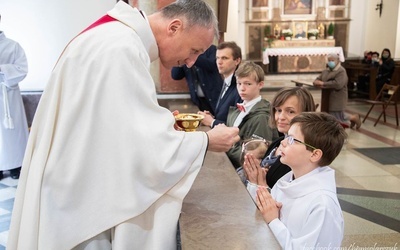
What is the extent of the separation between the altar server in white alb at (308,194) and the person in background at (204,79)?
2068 mm

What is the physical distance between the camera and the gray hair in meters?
1.73

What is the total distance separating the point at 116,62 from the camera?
1492 millimetres

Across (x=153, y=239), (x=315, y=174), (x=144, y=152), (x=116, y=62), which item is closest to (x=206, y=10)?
(x=116, y=62)

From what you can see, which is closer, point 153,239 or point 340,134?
point 153,239

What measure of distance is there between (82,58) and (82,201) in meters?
0.54

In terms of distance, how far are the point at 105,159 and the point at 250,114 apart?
1.35m

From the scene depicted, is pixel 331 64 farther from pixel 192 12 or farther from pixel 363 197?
pixel 192 12

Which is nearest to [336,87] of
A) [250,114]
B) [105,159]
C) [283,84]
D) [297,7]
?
[250,114]

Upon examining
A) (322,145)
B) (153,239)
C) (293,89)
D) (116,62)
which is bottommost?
(153,239)

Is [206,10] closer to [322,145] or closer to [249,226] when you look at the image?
[322,145]

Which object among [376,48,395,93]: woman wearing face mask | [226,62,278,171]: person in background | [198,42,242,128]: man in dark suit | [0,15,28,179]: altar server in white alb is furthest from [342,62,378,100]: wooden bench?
[226,62,278,171]: person in background

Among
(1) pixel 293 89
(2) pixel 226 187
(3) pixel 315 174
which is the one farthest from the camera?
(1) pixel 293 89

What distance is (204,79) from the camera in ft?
12.9

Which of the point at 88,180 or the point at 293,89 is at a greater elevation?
the point at 293,89
